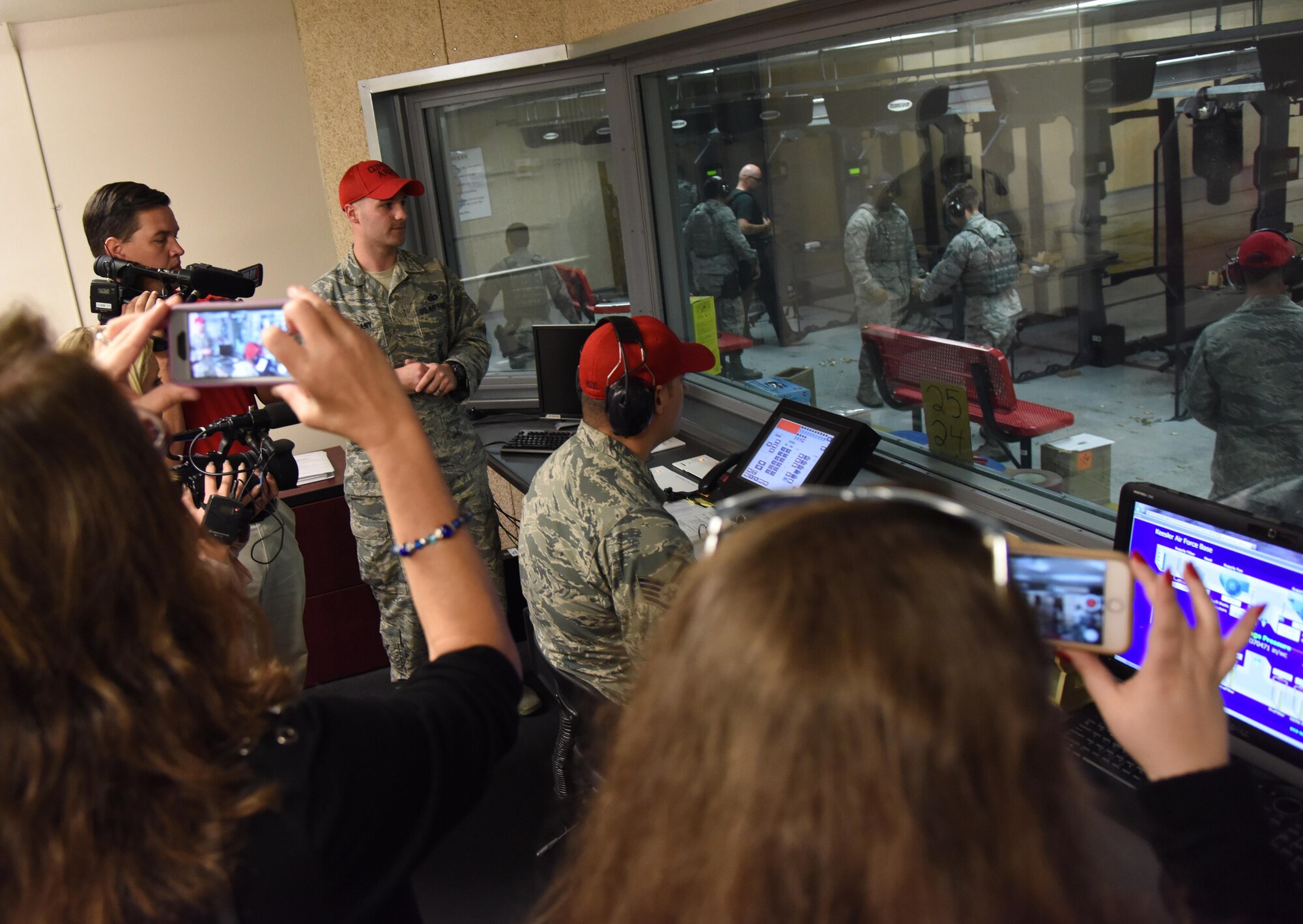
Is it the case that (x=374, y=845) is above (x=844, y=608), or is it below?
below

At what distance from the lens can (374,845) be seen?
2.34 feet

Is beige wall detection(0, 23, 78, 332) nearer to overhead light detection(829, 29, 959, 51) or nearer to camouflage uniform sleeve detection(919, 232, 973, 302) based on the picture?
overhead light detection(829, 29, 959, 51)

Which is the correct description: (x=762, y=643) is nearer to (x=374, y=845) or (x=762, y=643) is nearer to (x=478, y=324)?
(x=374, y=845)

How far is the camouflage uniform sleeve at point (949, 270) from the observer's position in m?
2.42

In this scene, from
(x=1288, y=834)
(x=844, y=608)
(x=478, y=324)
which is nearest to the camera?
(x=844, y=608)

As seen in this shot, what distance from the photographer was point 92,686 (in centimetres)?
66

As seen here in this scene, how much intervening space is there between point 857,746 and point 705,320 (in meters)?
2.97

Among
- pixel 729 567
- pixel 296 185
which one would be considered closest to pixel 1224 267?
pixel 729 567

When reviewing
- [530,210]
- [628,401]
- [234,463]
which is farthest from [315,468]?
[628,401]

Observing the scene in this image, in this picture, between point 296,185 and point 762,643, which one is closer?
point 762,643

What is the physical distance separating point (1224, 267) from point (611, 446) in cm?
128

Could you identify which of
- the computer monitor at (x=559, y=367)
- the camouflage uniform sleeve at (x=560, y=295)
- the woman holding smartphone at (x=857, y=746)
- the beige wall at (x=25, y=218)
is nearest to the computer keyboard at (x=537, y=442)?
the computer monitor at (x=559, y=367)

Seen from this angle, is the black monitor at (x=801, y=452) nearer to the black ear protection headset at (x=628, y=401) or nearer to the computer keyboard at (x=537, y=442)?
the black ear protection headset at (x=628, y=401)

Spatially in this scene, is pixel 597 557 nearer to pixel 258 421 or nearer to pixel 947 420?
pixel 258 421
